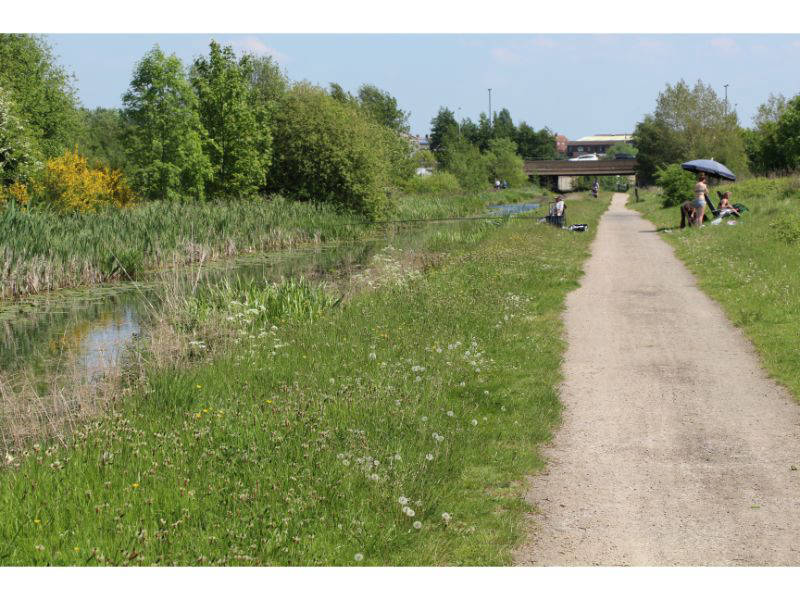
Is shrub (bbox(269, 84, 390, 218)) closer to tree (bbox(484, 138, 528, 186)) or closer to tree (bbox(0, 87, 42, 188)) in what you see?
tree (bbox(0, 87, 42, 188))

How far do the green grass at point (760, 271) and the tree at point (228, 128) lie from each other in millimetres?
22876

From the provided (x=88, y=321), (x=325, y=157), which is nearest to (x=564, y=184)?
(x=325, y=157)

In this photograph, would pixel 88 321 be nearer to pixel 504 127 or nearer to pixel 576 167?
pixel 576 167

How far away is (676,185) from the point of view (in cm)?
3959

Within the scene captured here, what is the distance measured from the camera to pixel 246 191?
139 feet

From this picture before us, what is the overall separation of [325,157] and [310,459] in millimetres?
39403

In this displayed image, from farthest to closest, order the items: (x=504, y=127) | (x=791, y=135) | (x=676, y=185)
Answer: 1. (x=504, y=127)
2. (x=791, y=135)
3. (x=676, y=185)

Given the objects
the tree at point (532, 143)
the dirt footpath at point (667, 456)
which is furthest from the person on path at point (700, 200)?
the tree at point (532, 143)

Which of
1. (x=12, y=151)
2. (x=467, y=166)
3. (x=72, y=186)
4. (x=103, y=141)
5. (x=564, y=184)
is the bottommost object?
(x=72, y=186)

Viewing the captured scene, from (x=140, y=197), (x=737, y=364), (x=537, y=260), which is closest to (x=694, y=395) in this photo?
(x=737, y=364)

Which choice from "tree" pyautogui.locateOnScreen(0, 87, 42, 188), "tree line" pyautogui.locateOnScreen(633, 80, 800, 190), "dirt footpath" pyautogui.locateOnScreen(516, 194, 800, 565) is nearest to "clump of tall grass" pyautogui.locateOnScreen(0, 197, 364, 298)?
"tree" pyautogui.locateOnScreen(0, 87, 42, 188)

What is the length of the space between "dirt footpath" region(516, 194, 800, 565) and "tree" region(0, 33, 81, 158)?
44.6m

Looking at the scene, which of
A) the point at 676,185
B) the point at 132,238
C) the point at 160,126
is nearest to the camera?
the point at 132,238

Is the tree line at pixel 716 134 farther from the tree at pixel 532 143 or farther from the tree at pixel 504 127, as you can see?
the tree at pixel 532 143
